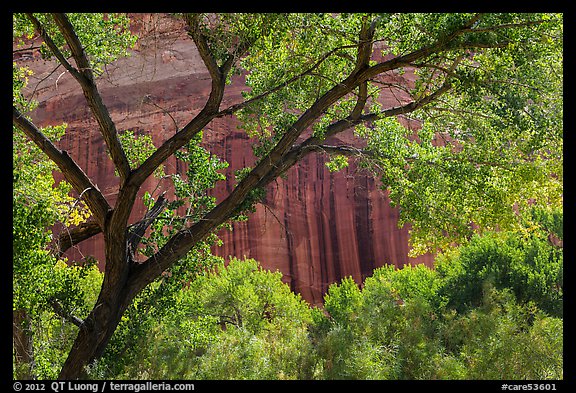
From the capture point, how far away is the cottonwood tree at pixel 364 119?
857cm

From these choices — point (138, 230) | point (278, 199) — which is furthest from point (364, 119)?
point (278, 199)

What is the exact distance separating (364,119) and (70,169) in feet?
15.7

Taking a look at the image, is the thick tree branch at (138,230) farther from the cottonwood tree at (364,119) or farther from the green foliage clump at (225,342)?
the green foliage clump at (225,342)

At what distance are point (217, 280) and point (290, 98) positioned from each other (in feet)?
29.6

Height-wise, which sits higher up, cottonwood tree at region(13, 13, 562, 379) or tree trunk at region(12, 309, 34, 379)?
cottonwood tree at region(13, 13, 562, 379)

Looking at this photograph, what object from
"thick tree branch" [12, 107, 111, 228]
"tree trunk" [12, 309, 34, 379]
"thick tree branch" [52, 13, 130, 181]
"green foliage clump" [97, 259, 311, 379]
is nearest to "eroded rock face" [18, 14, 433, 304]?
"green foliage clump" [97, 259, 311, 379]

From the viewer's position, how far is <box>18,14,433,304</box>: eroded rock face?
80.7 ft

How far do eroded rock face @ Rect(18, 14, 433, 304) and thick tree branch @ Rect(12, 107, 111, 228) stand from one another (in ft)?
47.8

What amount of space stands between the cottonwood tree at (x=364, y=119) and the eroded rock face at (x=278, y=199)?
13.5 metres

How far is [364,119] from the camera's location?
36.7 feet

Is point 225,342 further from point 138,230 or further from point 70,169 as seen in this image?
point 70,169

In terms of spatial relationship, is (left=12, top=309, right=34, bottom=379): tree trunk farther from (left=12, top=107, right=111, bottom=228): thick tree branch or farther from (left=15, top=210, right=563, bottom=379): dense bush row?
(left=12, top=107, right=111, bottom=228): thick tree branch

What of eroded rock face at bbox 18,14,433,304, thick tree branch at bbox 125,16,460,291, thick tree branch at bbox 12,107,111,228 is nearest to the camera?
thick tree branch at bbox 12,107,111,228
